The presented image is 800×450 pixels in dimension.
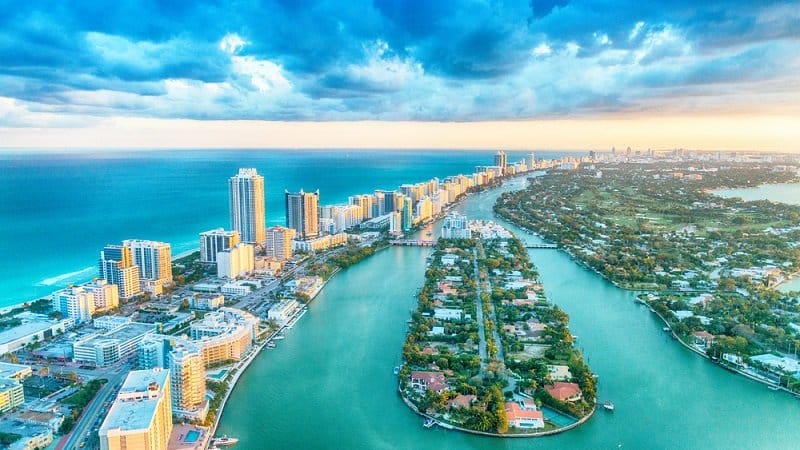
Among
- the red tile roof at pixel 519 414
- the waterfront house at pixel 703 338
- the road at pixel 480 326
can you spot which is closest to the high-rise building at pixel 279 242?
the road at pixel 480 326

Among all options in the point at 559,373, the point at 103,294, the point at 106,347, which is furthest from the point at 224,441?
the point at 103,294

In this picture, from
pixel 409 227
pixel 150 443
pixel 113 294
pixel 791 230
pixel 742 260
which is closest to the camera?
pixel 150 443

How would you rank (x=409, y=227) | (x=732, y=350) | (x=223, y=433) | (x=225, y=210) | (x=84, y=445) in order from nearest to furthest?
(x=84, y=445), (x=223, y=433), (x=732, y=350), (x=409, y=227), (x=225, y=210)

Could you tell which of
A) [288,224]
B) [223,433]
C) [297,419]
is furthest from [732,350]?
[288,224]

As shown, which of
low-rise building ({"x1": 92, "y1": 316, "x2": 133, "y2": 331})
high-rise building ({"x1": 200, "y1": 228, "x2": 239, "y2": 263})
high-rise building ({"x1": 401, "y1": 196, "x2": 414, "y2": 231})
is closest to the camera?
low-rise building ({"x1": 92, "y1": 316, "x2": 133, "y2": 331})

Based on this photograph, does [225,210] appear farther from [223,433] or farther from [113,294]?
[223,433]

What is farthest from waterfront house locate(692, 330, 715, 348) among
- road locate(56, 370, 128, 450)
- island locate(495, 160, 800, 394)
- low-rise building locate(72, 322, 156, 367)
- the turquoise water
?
the turquoise water

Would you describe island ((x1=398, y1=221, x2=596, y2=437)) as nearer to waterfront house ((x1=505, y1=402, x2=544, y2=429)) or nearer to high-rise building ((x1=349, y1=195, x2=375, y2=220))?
waterfront house ((x1=505, y1=402, x2=544, y2=429))

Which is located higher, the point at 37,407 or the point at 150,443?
the point at 150,443
